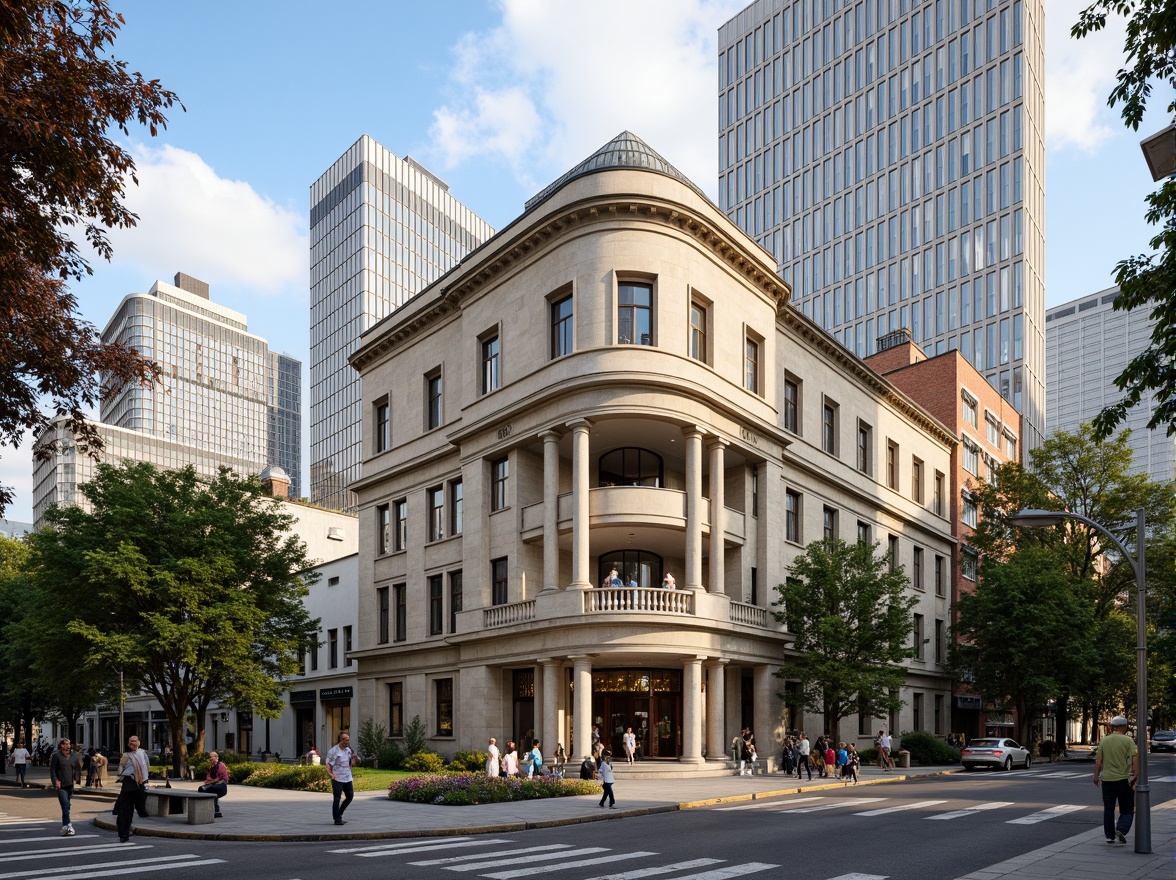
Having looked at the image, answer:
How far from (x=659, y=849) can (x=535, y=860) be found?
2.36 m

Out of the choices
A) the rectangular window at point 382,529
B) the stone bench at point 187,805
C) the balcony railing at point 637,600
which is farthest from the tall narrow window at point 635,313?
the stone bench at point 187,805

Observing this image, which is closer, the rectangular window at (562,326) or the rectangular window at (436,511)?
the rectangular window at (562,326)

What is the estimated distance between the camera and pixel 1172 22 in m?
12.0

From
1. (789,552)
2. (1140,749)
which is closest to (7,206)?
(1140,749)

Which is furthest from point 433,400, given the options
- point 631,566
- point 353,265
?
point 353,265

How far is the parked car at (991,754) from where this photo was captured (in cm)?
4700

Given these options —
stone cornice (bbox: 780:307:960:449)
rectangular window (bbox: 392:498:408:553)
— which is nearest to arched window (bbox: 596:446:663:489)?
stone cornice (bbox: 780:307:960:449)

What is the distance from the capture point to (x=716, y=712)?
37.1 metres

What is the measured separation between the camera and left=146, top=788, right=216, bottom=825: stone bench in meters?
22.3

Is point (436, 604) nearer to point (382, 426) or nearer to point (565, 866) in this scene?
point (382, 426)

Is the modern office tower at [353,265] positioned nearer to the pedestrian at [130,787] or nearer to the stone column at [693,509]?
the stone column at [693,509]

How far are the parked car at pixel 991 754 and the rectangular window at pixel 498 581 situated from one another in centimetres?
2345

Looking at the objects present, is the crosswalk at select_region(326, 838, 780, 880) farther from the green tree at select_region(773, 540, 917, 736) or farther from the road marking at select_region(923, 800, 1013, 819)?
the green tree at select_region(773, 540, 917, 736)

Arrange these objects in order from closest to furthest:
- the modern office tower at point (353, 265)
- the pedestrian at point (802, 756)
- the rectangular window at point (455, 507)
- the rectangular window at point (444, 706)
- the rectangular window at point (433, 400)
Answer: the pedestrian at point (802, 756), the rectangular window at point (444, 706), the rectangular window at point (455, 507), the rectangular window at point (433, 400), the modern office tower at point (353, 265)
